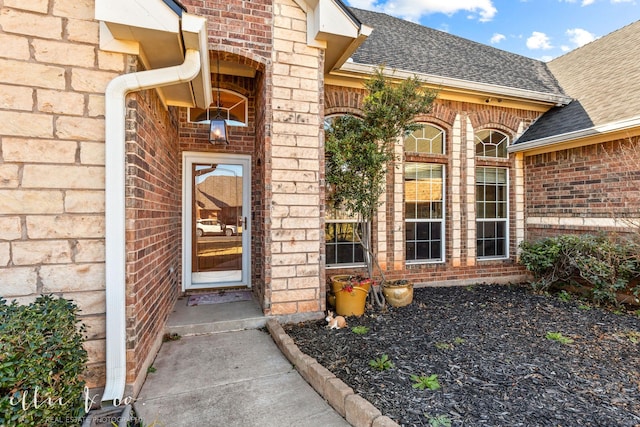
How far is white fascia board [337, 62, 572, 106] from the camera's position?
199 inches

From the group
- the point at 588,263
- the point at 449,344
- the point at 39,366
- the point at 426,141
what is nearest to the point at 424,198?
the point at 426,141

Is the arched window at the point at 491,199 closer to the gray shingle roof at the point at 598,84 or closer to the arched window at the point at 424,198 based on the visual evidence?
the gray shingle roof at the point at 598,84

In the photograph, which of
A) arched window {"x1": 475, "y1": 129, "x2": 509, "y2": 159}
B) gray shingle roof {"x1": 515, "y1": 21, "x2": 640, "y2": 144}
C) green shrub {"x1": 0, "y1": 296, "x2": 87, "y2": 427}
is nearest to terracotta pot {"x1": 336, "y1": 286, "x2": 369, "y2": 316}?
green shrub {"x1": 0, "y1": 296, "x2": 87, "y2": 427}

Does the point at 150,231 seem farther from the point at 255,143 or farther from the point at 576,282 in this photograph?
the point at 576,282

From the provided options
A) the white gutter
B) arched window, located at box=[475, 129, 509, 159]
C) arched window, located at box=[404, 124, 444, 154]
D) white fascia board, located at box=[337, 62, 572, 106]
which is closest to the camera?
the white gutter

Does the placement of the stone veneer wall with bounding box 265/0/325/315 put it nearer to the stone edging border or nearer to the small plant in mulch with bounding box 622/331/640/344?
the stone edging border

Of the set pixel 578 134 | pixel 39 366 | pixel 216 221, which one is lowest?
pixel 39 366

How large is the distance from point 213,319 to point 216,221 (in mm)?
1906

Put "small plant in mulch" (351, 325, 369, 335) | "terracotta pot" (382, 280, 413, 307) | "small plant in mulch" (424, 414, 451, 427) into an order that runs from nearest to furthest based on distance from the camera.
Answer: "small plant in mulch" (424, 414, 451, 427) → "small plant in mulch" (351, 325, 369, 335) → "terracotta pot" (382, 280, 413, 307)

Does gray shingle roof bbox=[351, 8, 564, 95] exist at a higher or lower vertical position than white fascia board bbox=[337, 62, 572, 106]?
higher

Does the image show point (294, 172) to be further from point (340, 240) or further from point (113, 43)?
point (113, 43)

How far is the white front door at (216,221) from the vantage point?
5.07 m

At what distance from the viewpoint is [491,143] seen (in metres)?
6.49

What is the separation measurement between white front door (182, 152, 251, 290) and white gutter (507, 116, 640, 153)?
5474 millimetres
